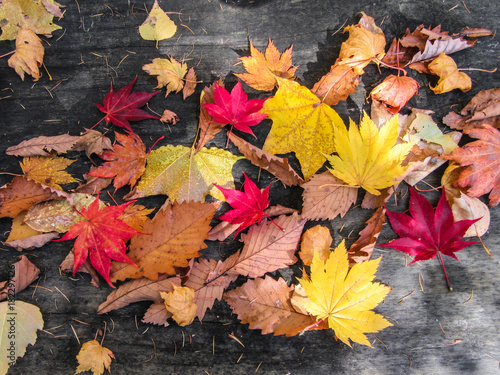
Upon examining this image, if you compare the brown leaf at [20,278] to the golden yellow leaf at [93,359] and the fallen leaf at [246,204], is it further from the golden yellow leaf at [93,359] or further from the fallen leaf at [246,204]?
the fallen leaf at [246,204]

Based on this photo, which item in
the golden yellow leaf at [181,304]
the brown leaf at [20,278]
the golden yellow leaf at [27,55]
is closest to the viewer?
the golden yellow leaf at [181,304]

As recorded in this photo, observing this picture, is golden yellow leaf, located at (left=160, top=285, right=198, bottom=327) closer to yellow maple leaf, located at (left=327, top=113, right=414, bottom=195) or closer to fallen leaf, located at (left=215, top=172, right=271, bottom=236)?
fallen leaf, located at (left=215, top=172, right=271, bottom=236)

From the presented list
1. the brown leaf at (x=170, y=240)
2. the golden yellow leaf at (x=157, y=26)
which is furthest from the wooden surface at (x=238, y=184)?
the brown leaf at (x=170, y=240)

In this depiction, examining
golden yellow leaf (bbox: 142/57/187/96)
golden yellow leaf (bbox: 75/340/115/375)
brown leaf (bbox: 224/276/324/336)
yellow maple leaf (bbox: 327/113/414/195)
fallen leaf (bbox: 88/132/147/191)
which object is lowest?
golden yellow leaf (bbox: 75/340/115/375)

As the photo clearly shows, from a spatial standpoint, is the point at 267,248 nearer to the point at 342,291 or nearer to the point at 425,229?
the point at 342,291

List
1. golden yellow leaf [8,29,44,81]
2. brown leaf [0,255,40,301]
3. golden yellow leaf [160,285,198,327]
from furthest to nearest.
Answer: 1. golden yellow leaf [8,29,44,81]
2. brown leaf [0,255,40,301]
3. golden yellow leaf [160,285,198,327]

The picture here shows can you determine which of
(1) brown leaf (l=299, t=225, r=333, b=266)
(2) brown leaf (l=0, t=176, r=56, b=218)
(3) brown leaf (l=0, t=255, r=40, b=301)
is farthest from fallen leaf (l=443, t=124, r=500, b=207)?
(3) brown leaf (l=0, t=255, r=40, b=301)
